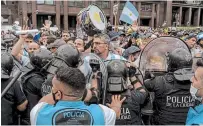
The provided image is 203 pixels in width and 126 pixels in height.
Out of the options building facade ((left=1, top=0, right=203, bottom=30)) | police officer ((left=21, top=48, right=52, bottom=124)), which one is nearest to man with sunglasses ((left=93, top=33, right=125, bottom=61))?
police officer ((left=21, top=48, right=52, bottom=124))

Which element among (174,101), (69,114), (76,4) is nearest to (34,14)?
(76,4)

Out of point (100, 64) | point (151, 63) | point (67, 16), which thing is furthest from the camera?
point (67, 16)

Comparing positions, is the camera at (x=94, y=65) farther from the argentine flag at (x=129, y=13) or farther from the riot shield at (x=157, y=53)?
the argentine flag at (x=129, y=13)

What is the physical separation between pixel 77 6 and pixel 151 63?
29.1 metres

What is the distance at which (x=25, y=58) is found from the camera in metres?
4.40

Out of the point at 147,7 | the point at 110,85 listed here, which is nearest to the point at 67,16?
the point at 147,7

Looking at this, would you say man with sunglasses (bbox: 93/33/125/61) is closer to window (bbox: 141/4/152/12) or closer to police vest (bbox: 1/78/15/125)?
police vest (bbox: 1/78/15/125)

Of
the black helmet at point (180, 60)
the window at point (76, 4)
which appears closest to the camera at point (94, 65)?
the black helmet at point (180, 60)

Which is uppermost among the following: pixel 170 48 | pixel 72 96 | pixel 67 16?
pixel 67 16

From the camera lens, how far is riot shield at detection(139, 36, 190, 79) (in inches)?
130

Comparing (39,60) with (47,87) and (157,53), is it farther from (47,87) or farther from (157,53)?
(157,53)

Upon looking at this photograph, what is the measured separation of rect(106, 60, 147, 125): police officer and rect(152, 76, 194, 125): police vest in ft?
0.80

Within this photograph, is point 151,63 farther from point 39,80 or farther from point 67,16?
point 67,16

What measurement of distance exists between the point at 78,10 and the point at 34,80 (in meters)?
28.8
